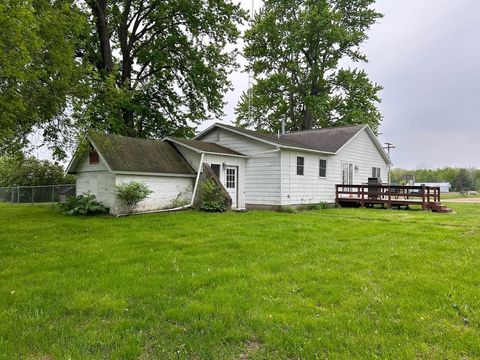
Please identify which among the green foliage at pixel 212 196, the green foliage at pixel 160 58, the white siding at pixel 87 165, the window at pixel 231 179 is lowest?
the green foliage at pixel 212 196

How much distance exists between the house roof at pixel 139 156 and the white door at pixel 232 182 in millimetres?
1657

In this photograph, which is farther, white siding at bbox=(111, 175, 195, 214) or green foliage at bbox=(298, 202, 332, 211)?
green foliage at bbox=(298, 202, 332, 211)

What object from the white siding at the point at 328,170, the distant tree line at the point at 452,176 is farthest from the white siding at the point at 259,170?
the distant tree line at the point at 452,176

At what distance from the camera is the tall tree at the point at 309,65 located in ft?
102

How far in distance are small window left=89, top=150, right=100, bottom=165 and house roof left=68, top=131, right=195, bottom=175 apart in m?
0.74

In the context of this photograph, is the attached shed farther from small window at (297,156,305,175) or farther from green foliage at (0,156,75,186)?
green foliage at (0,156,75,186)

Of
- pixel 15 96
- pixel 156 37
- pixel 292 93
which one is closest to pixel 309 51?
pixel 292 93

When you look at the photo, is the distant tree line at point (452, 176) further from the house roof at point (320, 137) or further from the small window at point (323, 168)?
the small window at point (323, 168)

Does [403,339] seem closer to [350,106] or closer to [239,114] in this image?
[350,106]

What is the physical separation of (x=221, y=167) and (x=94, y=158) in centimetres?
543

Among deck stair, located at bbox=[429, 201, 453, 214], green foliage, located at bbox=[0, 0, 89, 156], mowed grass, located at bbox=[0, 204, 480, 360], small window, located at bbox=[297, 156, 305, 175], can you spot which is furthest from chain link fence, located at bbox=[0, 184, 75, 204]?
deck stair, located at bbox=[429, 201, 453, 214]

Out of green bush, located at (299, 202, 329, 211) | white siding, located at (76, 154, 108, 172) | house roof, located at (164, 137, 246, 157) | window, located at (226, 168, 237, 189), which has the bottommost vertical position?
green bush, located at (299, 202, 329, 211)

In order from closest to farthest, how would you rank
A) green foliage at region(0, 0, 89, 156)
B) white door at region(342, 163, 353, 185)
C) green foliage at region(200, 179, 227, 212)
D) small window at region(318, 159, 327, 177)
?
green foliage at region(0, 0, 89, 156)
green foliage at region(200, 179, 227, 212)
small window at region(318, 159, 327, 177)
white door at region(342, 163, 353, 185)

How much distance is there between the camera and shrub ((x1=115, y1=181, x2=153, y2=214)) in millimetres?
13219
